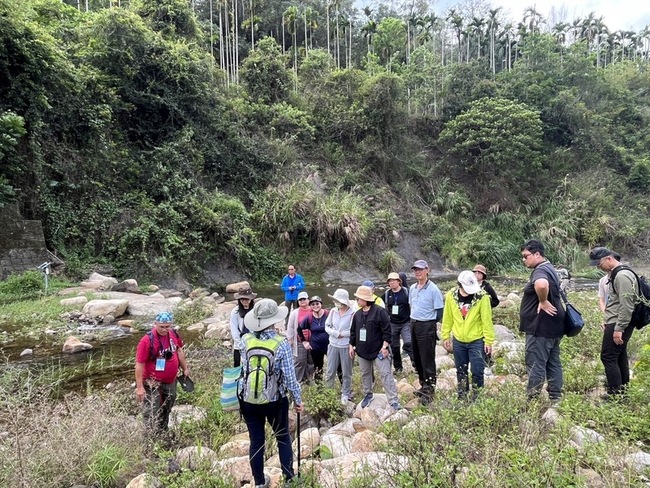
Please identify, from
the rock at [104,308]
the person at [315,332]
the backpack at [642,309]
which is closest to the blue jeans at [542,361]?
the backpack at [642,309]

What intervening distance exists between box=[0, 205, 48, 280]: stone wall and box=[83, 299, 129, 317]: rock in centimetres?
377

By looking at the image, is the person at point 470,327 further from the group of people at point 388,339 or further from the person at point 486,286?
the person at point 486,286

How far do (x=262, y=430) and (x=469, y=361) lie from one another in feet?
7.76

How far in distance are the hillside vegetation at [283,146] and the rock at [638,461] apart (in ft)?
44.1

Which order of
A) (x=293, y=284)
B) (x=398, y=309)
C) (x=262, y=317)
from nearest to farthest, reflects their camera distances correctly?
1. (x=262, y=317)
2. (x=398, y=309)
3. (x=293, y=284)

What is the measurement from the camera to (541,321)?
13.1 feet

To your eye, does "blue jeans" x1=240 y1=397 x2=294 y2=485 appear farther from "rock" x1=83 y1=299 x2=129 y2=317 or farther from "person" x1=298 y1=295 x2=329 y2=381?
"rock" x1=83 y1=299 x2=129 y2=317

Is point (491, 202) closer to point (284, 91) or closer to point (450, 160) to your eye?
point (450, 160)

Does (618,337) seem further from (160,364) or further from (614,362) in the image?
(160,364)

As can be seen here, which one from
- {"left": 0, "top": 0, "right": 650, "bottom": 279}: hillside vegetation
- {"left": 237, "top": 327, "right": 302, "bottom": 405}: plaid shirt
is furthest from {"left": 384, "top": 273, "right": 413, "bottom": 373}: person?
{"left": 0, "top": 0, "right": 650, "bottom": 279}: hillside vegetation

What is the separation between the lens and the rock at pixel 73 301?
373 inches

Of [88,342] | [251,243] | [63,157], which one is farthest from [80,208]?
[88,342]

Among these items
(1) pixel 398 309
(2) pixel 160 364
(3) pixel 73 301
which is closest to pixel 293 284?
(1) pixel 398 309

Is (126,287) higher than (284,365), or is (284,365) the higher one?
(284,365)
